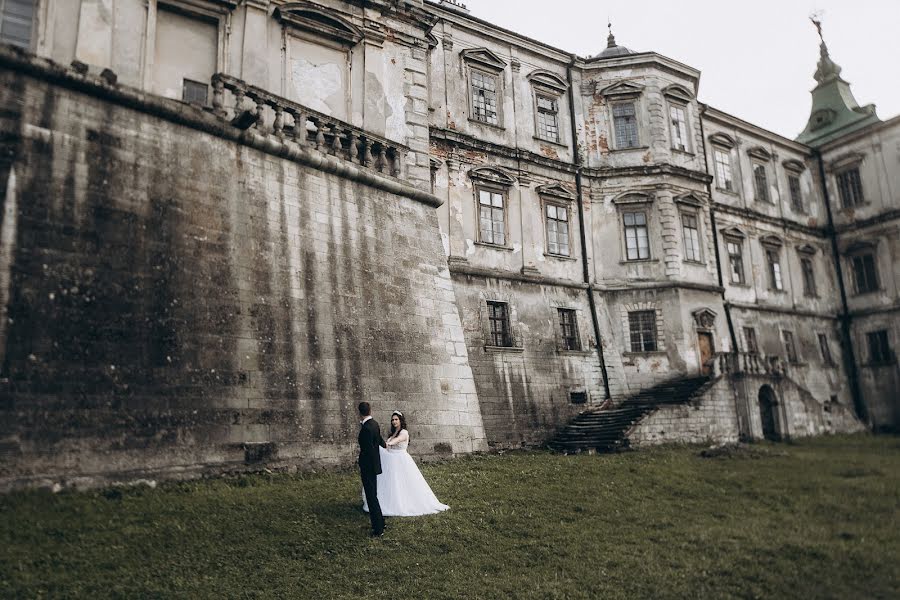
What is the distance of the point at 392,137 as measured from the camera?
1723 cm

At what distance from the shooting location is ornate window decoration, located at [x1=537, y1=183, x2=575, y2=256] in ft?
81.3

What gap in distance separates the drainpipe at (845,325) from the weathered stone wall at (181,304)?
2552 cm

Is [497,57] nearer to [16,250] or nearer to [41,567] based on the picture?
[16,250]

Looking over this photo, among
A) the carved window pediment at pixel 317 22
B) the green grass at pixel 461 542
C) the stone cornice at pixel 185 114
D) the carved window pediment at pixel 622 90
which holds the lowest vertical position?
the green grass at pixel 461 542

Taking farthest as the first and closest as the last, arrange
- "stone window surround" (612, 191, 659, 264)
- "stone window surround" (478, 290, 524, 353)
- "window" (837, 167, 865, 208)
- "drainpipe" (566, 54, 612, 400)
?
"window" (837, 167, 865, 208), "stone window surround" (612, 191, 659, 264), "drainpipe" (566, 54, 612, 400), "stone window surround" (478, 290, 524, 353)

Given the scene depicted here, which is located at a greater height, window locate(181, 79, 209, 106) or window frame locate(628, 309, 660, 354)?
window locate(181, 79, 209, 106)

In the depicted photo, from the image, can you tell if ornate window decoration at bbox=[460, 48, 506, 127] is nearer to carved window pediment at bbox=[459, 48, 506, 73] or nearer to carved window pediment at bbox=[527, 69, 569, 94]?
carved window pediment at bbox=[459, 48, 506, 73]

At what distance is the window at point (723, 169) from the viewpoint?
3078 centimetres

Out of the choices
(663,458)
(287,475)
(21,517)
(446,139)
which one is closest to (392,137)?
(446,139)

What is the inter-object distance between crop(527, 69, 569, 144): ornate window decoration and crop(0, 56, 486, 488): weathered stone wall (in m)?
12.4

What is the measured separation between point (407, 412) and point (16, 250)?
773 cm

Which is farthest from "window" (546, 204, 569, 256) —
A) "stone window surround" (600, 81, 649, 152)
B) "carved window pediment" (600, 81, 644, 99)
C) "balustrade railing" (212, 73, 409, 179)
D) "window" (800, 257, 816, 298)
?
"window" (800, 257, 816, 298)

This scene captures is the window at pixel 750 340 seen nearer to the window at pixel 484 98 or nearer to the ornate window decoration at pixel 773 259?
the ornate window decoration at pixel 773 259

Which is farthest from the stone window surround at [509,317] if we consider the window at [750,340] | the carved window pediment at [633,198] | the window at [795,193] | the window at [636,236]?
the window at [795,193]
